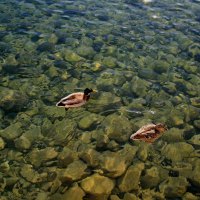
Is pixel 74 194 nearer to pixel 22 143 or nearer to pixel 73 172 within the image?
pixel 73 172

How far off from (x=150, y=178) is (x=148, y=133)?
58.4 inches

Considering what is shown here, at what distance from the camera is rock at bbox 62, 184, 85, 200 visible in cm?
768

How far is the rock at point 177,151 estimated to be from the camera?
9145 millimetres

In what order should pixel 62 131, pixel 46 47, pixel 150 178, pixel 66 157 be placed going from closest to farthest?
1. pixel 150 178
2. pixel 66 157
3. pixel 62 131
4. pixel 46 47

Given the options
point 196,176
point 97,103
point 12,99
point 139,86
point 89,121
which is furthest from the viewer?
point 139,86

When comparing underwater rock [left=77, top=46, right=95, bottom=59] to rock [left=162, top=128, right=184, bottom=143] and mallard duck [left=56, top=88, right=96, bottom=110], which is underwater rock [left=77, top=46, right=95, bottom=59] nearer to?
mallard duck [left=56, top=88, right=96, bottom=110]

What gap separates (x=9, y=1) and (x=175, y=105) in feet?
37.7

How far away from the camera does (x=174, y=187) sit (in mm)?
8273

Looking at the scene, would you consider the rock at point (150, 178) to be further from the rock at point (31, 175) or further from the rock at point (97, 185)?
the rock at point (31, 175)

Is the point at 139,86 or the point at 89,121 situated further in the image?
the point at 139,86

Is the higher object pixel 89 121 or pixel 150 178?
pixel 89 121

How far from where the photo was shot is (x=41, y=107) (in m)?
10.4

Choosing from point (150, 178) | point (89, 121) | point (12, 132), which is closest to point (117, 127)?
point (89, 121)

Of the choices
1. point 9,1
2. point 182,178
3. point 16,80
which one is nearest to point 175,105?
point 182,178
